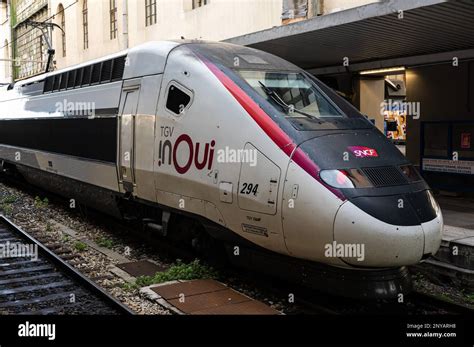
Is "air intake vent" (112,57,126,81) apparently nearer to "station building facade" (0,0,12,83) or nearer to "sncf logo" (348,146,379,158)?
"sncf logo" (348,146,379,158)

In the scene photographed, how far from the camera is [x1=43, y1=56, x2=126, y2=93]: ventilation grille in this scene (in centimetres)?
835

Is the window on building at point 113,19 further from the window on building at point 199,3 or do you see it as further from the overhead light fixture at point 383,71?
the overhead light fixture at point 383,71

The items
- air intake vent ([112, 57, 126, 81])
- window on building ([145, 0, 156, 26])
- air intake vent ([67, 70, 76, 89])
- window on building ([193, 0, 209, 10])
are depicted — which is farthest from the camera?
window on building ([145, 0, 156, 26])

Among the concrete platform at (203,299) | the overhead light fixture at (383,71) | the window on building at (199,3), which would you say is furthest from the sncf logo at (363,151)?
the window on building at (199,3)

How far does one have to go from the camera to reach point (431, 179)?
12.5 m

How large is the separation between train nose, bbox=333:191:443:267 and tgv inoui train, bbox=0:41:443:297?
0.01 m

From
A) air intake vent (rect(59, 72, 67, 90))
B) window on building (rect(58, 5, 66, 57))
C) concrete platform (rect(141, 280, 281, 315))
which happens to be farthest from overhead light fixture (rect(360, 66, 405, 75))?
window on building (rect(58, 5, 66, 57))

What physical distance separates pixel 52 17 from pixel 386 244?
98.0 ft

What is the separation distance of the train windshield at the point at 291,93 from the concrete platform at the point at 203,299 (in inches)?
79.9

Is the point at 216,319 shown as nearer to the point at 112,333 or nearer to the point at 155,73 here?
the point at 112,333

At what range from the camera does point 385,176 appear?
520 centimetres

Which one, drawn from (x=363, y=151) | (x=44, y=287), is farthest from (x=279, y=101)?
(x=44, y=287)

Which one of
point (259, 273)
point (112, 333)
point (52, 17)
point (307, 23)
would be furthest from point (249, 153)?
point (52, 17)

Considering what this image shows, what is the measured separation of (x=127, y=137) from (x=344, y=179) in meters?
3.73
